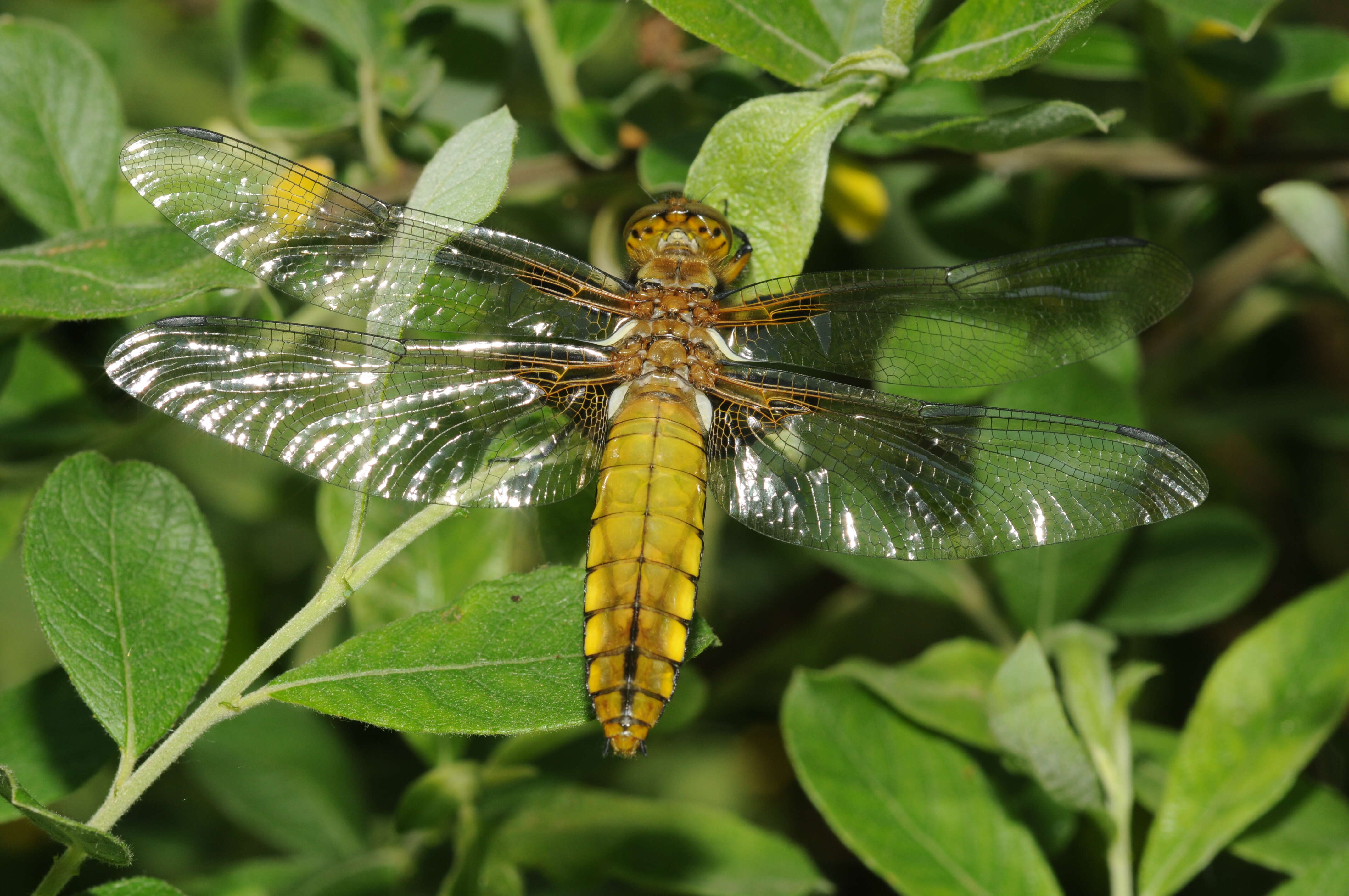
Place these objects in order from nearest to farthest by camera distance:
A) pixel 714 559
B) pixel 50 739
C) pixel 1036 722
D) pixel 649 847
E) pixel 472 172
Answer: pixel 472 172 → pixel 1036 722 → pixel 50 739 → pixel 649 847 → pixel 714 559

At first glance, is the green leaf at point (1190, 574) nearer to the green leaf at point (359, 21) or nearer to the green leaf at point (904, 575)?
the green leaf at point (904, 575)

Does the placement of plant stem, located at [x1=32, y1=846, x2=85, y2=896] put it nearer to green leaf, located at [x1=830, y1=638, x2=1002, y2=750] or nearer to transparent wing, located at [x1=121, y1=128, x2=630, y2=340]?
transparent wing, located at [x1=121, y1=128, x2=630, y2=340]

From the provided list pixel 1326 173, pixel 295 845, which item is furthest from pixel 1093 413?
pixel 295 845

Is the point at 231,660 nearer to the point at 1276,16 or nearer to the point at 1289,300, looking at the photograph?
the point at 1289,300

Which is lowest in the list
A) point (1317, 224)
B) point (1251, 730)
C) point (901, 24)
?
point (1251, 730)

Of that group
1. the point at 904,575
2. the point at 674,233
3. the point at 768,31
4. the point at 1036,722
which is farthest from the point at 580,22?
the point at 1036,722

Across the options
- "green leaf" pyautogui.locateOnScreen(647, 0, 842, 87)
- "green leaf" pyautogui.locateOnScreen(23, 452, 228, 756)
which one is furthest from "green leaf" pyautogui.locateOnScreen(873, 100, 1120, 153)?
"green leaf" pyautogui.locateOnScreen(23, 452, 228, 756)

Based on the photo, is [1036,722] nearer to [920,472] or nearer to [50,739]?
[920,472]
